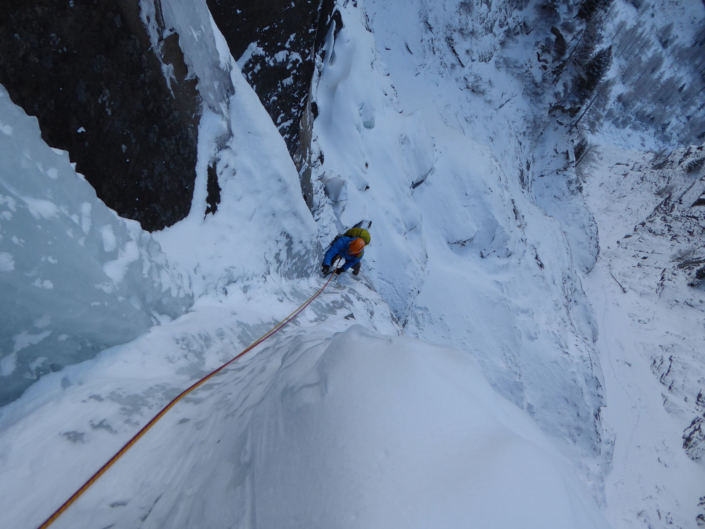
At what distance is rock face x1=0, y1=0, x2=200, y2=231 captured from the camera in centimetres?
197

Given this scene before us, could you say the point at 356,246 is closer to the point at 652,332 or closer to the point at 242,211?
the point at 242,211

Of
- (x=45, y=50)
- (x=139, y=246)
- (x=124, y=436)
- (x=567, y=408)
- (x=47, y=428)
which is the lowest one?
(x=47, y=428)

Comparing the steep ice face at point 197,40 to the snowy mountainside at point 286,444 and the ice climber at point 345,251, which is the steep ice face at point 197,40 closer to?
the snowy mountainside at point 286,444

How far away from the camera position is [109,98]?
95.4 inches

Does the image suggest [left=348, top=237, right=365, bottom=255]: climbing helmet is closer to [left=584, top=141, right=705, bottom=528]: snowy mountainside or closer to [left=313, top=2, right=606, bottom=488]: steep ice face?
[left=313, top=2, right=606, bottom=488]: steep ice face

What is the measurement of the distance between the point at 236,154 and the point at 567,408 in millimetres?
10800

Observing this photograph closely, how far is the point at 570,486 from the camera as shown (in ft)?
5.78

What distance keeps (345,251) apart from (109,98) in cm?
381

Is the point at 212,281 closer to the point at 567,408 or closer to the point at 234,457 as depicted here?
the point at 234,457

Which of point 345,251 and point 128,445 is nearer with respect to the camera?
point 128,445

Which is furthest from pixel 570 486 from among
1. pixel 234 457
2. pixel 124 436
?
pixel 124 436

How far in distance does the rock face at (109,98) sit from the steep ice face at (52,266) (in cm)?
38

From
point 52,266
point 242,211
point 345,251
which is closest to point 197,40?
point 242,211

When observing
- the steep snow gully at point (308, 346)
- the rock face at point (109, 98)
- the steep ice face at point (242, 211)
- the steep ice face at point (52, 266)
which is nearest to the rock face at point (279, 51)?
the steep snow gully at point (308, 346)
